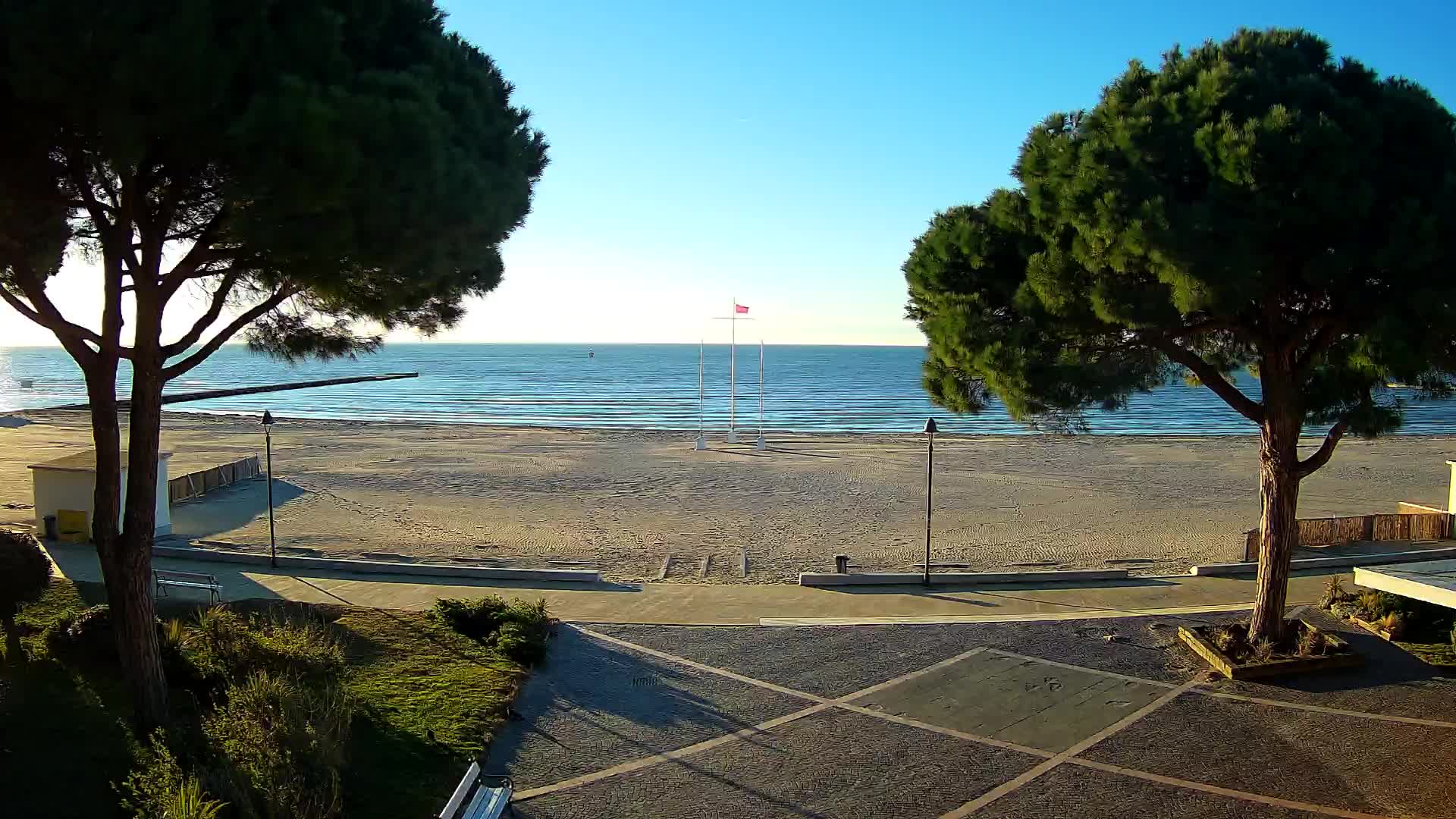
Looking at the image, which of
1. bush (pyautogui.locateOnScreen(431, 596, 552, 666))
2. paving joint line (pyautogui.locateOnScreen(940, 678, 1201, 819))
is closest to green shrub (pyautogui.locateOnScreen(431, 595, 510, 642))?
bush (pyautogui.locateOnScreen(431, 596, 552, 666))

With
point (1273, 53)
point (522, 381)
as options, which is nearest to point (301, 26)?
point (1273, 53)

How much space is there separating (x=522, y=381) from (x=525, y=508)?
87048mm

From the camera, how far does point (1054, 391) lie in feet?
33.7

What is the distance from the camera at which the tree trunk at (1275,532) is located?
10820 mm

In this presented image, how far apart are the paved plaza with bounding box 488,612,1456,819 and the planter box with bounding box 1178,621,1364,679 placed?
0.14m

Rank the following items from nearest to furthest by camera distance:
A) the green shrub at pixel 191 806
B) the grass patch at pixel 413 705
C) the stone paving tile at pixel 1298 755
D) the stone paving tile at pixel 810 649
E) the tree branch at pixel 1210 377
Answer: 1. the green shrub at pixel 191 806
2. the grass patch at pixel 413 705
3. the stone paving tile at pixel 1298 755
4. the tree branch at pixel 1210 377
5. the stone paving tile at pixel 810 649

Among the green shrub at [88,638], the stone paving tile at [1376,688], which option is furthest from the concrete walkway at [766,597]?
the green shrub at [88,638]

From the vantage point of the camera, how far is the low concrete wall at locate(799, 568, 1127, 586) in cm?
1542

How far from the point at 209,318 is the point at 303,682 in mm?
3629

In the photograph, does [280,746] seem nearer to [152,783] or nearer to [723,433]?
[152,783]

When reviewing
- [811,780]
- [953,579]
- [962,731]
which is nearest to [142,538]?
[811,780]

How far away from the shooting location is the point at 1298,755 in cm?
852

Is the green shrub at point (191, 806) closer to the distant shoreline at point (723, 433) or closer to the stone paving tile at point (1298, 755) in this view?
the stone paving tile at point (1298, 755)

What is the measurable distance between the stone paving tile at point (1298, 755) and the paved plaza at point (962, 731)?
0.02 meters
